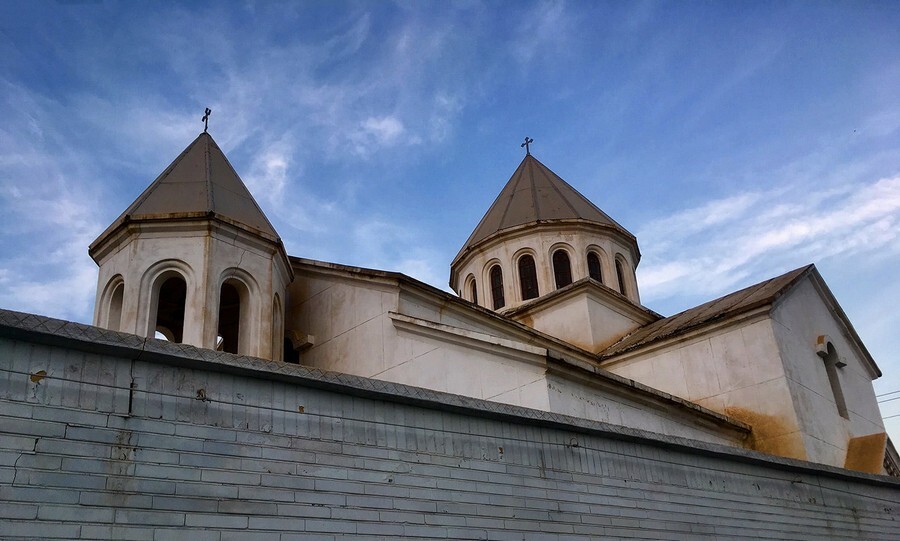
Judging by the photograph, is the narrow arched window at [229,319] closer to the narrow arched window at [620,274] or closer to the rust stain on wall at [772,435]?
the rust stain on wall at [772,435]

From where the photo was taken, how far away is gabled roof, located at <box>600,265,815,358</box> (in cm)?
1642

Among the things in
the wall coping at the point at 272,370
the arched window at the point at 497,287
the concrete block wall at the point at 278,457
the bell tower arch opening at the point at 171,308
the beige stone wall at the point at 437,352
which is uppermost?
the arched window at the point at 497,287

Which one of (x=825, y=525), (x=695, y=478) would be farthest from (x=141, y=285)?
(x=825, y=525)

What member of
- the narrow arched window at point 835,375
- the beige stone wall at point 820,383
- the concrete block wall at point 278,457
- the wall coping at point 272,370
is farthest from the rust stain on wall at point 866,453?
the concrete block wall at point 278,457

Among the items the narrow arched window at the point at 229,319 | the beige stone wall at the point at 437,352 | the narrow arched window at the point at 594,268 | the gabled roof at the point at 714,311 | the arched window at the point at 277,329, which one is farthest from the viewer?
→ the narrow arched window at the point at 594,268

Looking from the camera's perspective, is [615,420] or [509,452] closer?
[509,452]

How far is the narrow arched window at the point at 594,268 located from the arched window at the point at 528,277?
1.55 m

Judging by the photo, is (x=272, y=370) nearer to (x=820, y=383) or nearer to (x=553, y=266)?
(x=820, y=383)

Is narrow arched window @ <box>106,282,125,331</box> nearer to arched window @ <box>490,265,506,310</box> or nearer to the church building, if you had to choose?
the church building

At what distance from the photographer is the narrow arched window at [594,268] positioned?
881 inches

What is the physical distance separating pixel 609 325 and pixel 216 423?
1597 centimetres

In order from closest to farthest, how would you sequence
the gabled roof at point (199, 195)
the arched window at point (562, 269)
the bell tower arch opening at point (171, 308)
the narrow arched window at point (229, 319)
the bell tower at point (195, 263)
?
the bell tower at point (195, 263) → the gabled roof at point (199, 195) → the bell tower arch opening at point (171, 308) → the narrow arched window at point (229, 319) → the arched window at point (562, 269)

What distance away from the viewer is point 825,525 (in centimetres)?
1012

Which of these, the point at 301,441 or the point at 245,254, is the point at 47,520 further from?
the point at 245,254
